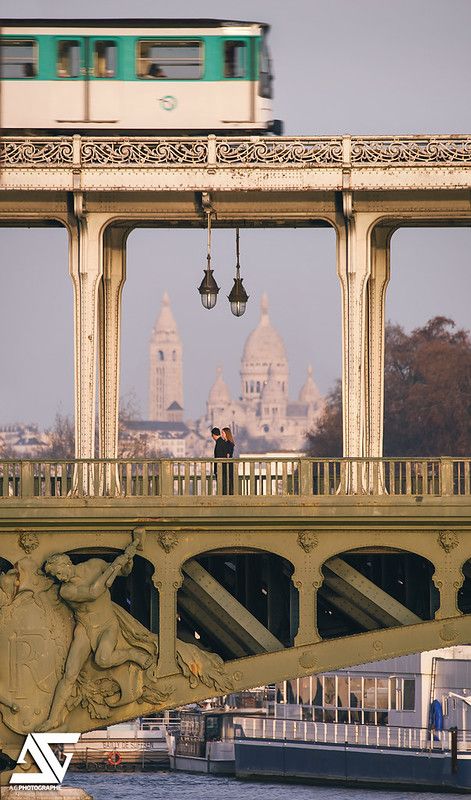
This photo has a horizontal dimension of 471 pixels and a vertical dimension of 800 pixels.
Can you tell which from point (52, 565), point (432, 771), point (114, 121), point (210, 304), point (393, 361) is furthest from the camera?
point (393, 361)

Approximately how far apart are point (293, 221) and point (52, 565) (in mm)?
8138

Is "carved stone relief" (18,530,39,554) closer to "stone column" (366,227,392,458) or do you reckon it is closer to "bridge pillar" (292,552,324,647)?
"bridge pillar" (292,552,324,647)

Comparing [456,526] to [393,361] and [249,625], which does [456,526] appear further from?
[393,361]

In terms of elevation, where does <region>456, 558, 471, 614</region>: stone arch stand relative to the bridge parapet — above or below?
below

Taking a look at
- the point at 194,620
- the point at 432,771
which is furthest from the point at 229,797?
the point at 194,620

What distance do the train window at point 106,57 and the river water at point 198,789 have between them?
97.0ft

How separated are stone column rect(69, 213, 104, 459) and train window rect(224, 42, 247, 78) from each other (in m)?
6.49

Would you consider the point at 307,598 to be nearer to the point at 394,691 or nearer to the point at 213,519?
the point at 213,519

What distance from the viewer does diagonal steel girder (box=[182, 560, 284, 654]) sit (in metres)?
45.9

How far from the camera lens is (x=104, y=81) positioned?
171 ft

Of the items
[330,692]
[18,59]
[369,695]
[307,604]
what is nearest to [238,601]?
[307,604]

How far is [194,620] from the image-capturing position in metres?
47.4

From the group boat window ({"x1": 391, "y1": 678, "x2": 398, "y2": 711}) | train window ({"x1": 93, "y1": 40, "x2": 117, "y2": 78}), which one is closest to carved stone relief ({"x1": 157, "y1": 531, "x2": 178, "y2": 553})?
train window ({"x1": 93, "y1": 40, "x2": 117, "y2": 78})

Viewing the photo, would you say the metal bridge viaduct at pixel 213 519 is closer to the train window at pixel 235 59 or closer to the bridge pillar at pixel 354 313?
the bridge pillar at pixel 354 313
